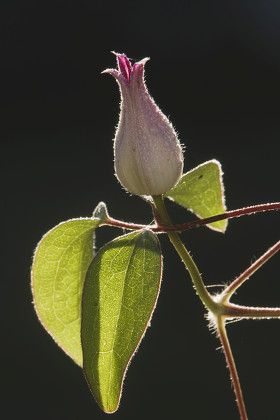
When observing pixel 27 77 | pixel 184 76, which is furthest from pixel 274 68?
pixel 27 77

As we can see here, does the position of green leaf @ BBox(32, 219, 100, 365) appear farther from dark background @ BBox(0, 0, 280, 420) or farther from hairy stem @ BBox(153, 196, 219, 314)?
dark background @ BBox(0, 0, 280, 420)

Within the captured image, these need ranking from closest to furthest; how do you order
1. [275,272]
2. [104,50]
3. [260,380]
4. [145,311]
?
[145,311]
[260,380]
[275,272]
[104,50]

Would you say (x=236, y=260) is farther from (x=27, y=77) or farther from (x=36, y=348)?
(x=27, y=77)

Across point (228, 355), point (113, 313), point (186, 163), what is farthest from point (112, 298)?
point (186, 163)

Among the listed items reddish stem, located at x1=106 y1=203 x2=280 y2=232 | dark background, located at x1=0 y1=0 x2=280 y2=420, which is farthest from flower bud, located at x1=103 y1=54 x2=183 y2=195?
dark background, located at x1=0 y1=0 x2=280 y2=420

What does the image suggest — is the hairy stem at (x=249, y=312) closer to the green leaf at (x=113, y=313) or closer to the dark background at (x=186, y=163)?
the green leaf at (x=113, y=313)
